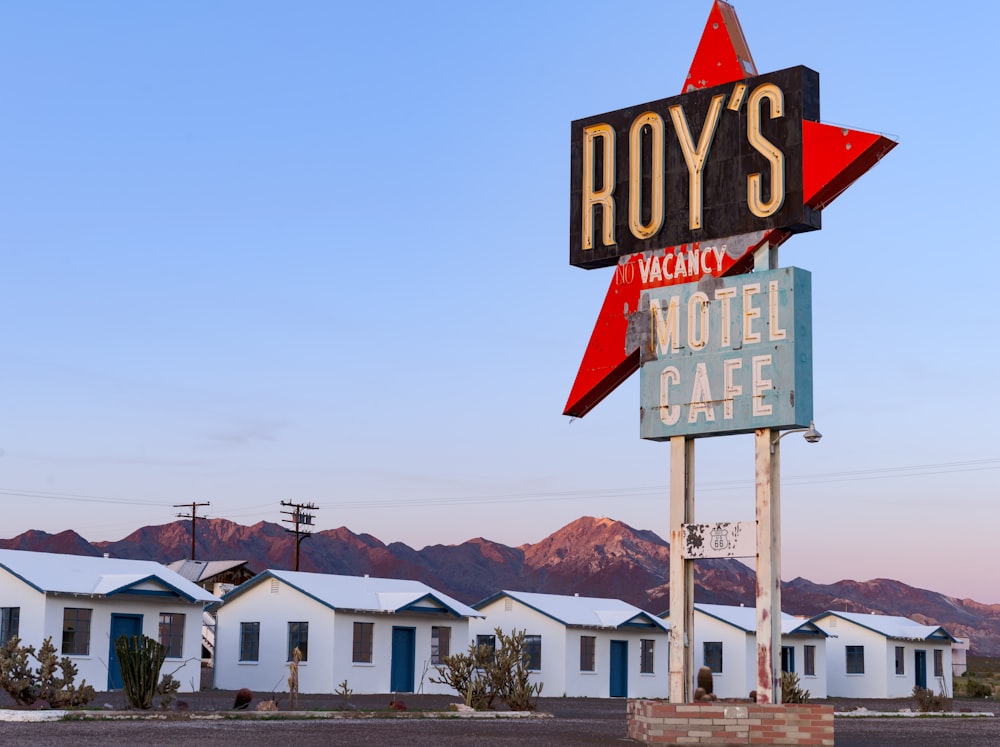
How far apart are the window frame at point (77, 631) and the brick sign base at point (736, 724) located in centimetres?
1986

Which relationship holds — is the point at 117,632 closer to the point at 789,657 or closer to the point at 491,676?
the point at 491,676

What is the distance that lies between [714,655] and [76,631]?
24371 millimetres

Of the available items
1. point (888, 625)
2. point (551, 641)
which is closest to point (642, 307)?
point (551, 641)

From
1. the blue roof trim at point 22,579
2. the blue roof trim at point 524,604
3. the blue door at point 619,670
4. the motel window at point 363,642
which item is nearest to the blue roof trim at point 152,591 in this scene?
the blue roof trim at point 22,579

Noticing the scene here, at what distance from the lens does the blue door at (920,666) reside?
5603 centimetres

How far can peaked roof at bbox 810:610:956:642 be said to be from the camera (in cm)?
5441

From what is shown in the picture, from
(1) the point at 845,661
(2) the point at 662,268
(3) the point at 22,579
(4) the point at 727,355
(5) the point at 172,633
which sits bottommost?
(1) the point at 845,661

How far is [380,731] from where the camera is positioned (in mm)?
20922

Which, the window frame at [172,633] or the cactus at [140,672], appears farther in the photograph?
the window frame at [172,633]

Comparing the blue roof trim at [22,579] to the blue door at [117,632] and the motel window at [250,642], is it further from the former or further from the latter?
the motel window at [250,642]

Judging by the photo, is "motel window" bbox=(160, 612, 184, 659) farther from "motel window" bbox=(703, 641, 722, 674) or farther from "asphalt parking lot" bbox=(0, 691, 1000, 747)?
"motel window" bbox=(703, 641, 722, 674)

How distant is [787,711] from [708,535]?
244 centimetres

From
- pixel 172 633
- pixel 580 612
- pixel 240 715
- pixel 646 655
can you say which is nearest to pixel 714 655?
pixel 646 655

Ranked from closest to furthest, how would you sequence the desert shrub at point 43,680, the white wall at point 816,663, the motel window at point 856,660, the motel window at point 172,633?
1. the desert shrub at point 43,680
2. the motel window at point 172,633
3. the white wall at point 816,663
4. the motel window at point 856,660
